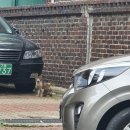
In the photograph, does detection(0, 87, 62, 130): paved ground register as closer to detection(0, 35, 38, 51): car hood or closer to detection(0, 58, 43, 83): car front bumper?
detection(0, 58, 43, 83): car front bumper

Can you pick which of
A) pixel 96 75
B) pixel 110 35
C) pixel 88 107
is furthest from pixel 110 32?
pixel 88 107

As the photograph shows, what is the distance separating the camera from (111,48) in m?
13.1

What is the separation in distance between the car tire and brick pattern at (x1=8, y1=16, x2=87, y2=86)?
288 inches

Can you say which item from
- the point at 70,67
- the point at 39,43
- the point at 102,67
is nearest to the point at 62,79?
the point at 70,67

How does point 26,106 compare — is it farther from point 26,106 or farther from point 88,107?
point 88,107

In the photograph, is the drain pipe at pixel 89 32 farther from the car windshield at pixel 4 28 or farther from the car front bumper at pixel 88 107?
the car front bumper at pixel 88 107

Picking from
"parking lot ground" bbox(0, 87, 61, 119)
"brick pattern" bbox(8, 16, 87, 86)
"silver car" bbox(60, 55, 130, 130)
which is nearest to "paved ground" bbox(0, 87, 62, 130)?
"parking lot ground" bbox(0, 87, 61, 119)

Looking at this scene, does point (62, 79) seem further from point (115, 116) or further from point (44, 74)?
point (115, 116)

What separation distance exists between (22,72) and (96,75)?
18.6ft

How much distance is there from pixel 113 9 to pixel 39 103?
112 inches

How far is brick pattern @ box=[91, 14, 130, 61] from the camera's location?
1274 centimetres

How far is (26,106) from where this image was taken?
1112 cm

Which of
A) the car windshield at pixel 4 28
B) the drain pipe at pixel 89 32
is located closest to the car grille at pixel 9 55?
the car windshield at pixel 4 28

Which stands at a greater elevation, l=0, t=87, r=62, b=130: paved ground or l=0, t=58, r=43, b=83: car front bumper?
l=0, t=58, r=43, b=83: car front bumper
